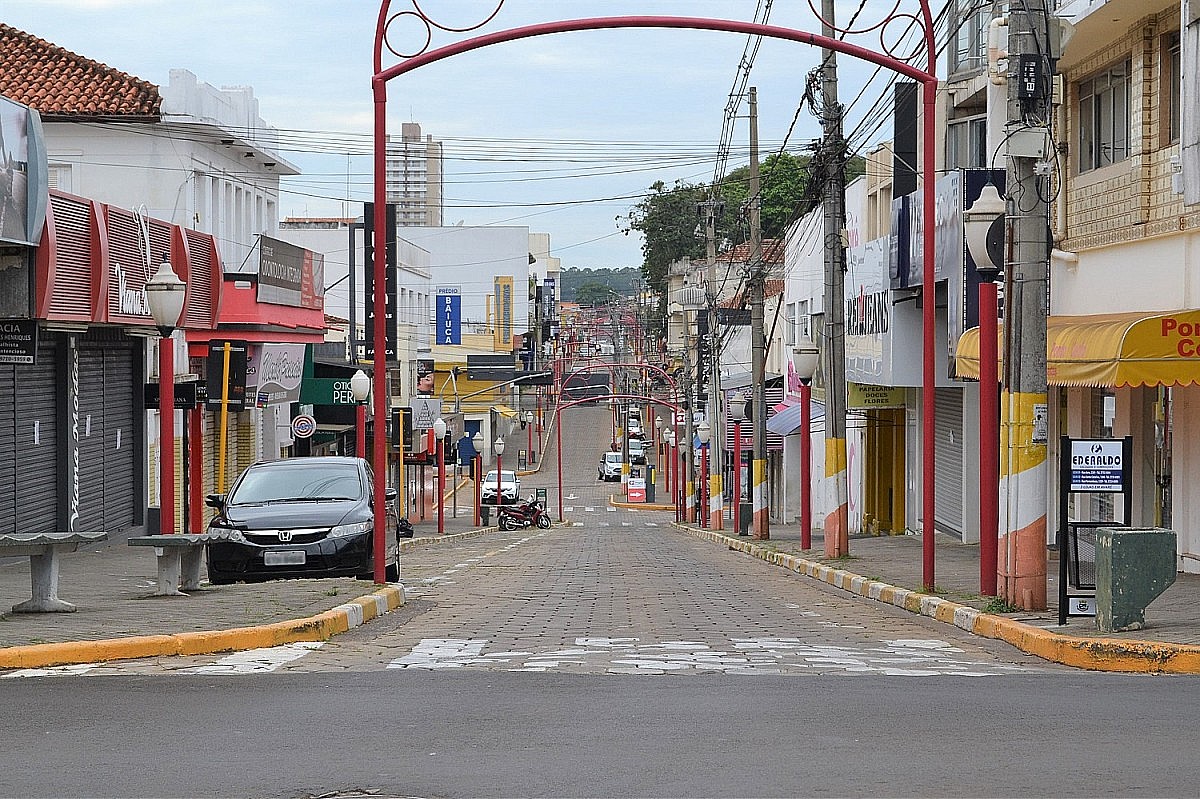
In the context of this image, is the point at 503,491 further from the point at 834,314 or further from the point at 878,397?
the point at 834,314

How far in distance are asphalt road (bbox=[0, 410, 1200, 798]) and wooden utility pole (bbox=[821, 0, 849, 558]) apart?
9990 mm

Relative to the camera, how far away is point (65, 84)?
3266 cm

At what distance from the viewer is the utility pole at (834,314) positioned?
2383cm

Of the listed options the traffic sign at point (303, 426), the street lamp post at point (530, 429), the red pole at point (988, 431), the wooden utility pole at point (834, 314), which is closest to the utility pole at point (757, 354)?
the wooden utility pole at point (834, 314)

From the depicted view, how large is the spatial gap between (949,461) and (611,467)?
67.6 meters

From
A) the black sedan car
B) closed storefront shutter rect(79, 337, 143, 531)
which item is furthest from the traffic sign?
the black sedan car

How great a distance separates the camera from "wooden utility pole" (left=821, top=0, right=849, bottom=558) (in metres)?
23.8

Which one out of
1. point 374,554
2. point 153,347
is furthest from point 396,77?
point 153,347

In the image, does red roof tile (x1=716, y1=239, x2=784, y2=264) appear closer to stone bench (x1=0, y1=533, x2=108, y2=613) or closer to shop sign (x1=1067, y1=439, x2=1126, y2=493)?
shop sign (x1=1067, y1=439, x2=1126, y2=493)

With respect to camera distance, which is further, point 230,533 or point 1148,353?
point 230,533

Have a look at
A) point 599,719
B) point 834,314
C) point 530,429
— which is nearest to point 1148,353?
point 834,314

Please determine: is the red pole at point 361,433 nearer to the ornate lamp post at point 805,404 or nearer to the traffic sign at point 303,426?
→ the traffic sign at point 303,426

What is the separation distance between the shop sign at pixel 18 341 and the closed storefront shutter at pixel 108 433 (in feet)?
12.5

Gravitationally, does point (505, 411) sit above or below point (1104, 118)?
below
